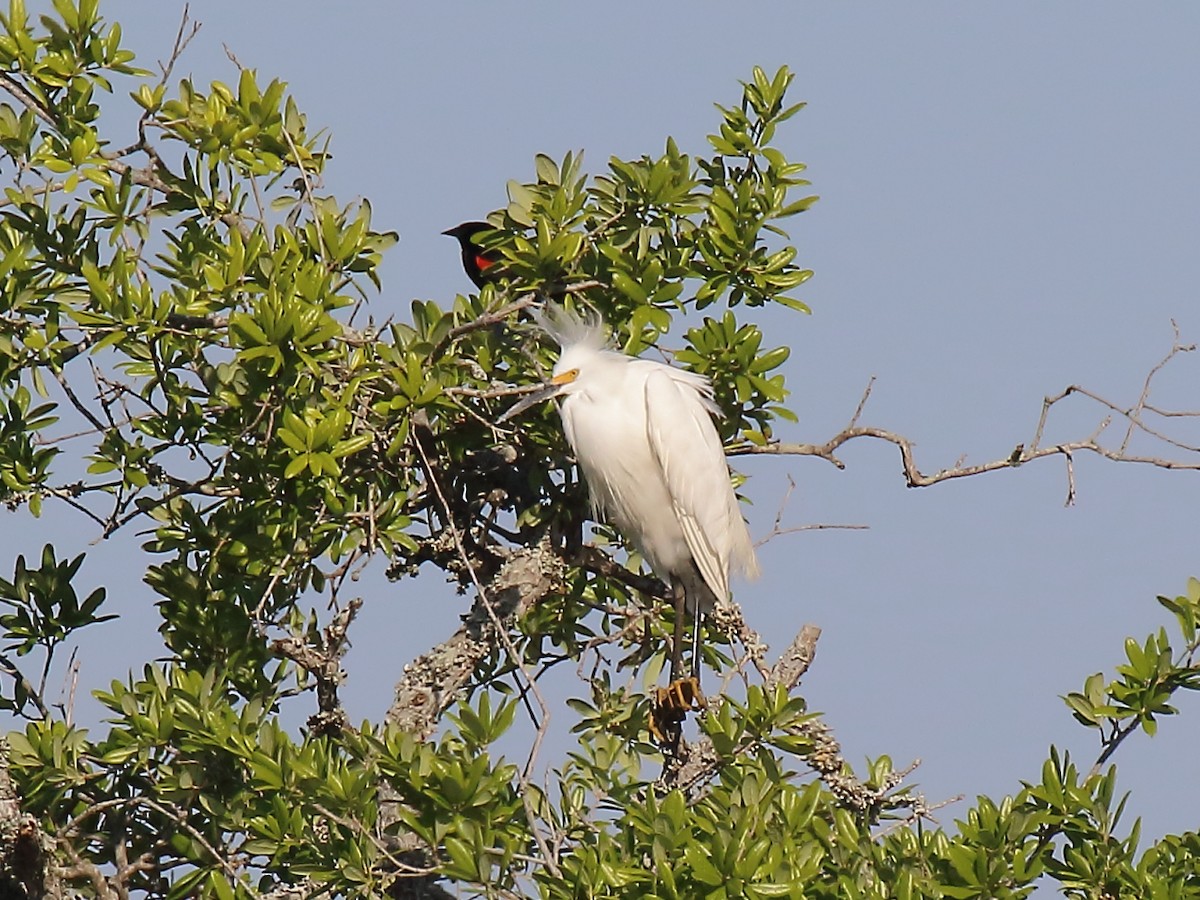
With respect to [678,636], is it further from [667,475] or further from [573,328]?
[573,328]

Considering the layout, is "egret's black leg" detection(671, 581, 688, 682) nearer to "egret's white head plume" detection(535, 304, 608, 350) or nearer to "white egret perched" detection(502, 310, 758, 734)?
"white egret perched" detection(502, 310, 758, 734)

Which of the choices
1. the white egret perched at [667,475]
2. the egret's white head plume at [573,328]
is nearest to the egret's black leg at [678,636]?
the white egret perched at [667,475]

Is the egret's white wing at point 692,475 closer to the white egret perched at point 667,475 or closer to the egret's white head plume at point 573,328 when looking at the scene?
the white egret perched at point 667,475

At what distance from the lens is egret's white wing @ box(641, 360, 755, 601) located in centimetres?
530

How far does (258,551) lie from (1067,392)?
200 cm

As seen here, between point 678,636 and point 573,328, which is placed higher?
point 573,328

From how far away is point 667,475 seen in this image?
5.39m

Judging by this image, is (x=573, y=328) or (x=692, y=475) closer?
(x=573, y=328)

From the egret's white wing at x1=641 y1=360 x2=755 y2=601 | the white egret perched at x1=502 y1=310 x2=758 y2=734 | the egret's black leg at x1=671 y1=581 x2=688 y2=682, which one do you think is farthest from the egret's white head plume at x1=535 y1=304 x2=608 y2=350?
the egret's black leg at x1=671 y1=581 x2=688 y2=682

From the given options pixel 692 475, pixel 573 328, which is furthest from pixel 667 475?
pixel 573 328

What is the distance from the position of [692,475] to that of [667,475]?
7 cm

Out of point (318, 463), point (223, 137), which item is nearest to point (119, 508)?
point (318, 463)

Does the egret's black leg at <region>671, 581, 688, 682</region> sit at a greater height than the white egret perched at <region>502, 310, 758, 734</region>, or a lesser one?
lesser

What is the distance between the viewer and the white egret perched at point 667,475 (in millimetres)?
5121
